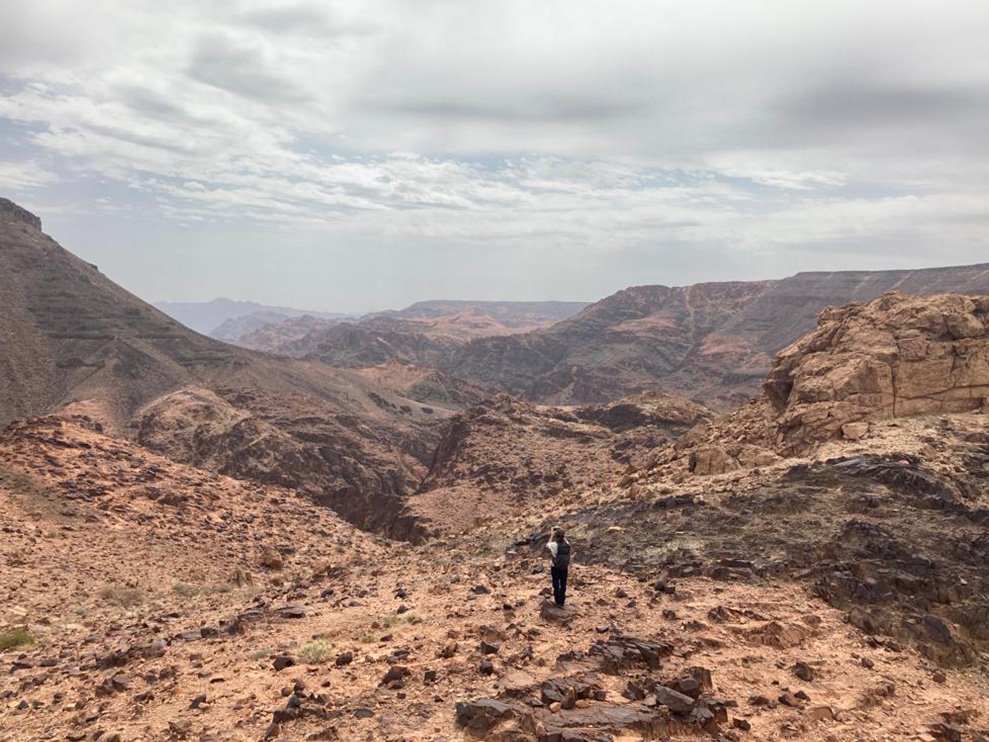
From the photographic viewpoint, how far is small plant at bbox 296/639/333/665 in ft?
29.5

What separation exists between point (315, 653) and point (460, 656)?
71.7 inches

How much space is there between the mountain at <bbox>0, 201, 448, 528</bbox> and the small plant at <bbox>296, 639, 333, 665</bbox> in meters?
25.5

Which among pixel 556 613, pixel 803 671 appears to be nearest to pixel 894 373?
pixel 803 671

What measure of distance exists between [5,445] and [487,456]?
2353cm

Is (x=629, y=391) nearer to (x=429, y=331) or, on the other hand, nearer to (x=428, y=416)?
(x=428, y=416)

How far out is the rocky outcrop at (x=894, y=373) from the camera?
16.8m

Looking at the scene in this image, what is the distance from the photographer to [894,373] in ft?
56.4

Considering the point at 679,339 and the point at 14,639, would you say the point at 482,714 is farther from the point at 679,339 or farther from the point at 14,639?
the point at 679,339

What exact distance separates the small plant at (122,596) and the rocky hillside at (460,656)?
53 mm

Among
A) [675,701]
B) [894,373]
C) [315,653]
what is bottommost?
[315,653]

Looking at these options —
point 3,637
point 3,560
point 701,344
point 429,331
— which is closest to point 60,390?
point 3,560

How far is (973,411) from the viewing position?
54.9 feet

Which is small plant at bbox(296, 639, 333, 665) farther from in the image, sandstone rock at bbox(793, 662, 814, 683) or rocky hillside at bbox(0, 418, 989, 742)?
sandstone rock at bbox(793, 662, 814, 683)

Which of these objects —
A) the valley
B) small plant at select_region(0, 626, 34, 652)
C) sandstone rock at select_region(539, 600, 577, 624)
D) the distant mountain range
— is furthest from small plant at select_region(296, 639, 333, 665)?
the distant mountain range
